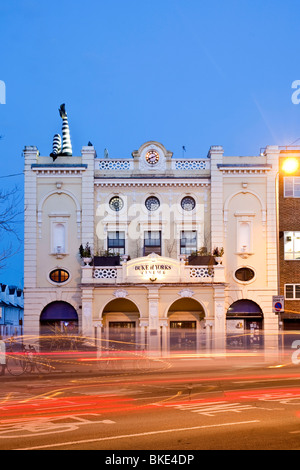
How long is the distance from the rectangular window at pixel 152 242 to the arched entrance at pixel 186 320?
3.37m

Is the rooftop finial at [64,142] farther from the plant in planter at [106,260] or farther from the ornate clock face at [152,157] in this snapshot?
the plant in planter at [106,260]

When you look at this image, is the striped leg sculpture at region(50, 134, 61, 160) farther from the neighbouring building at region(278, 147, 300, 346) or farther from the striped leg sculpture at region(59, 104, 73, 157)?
the neighbouring building at region(278, 147, 300, 346)

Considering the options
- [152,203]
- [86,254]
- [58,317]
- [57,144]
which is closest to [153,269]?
[86,254]

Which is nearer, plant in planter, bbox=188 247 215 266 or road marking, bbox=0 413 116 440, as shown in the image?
road marking, bbox=0 413 116 440

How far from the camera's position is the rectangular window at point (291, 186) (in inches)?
1719

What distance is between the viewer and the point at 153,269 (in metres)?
41.6

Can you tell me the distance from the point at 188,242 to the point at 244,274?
3866mm

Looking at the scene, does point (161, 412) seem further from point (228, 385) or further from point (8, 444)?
point (228, 385)

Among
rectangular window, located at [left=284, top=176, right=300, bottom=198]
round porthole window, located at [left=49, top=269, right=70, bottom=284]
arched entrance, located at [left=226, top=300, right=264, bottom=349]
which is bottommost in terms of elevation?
arched entrance, located at [left=226, top=300, right=264, bottom=349]

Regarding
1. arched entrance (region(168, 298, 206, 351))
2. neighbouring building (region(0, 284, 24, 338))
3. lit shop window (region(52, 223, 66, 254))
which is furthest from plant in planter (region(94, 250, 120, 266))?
neighbouring building (region(0, 284, 24, 338))

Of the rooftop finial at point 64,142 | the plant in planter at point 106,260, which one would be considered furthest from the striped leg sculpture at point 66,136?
the plant in planter at point 106,260

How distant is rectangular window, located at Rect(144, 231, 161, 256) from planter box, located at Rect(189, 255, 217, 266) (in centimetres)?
236

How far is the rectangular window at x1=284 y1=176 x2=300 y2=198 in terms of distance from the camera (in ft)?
143
